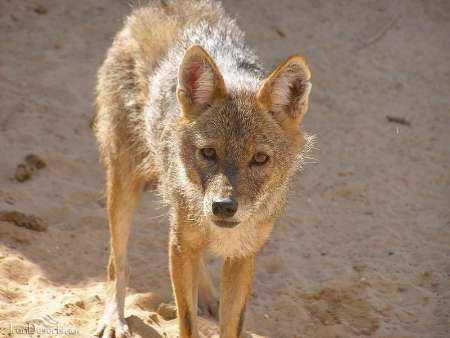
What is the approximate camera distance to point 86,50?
10453 mm

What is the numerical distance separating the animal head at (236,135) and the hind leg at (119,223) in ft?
4.00

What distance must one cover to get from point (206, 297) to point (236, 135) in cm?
223

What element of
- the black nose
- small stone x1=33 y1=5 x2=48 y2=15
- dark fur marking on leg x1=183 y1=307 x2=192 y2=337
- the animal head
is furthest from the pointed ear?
small stone x1=33 y1=5 x2=48 y2=15

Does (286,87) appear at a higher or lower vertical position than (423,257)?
higher

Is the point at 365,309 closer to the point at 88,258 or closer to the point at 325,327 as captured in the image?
the point at 325,327

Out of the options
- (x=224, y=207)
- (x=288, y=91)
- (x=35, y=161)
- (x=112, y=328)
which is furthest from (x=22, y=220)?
(x=288, y=91)

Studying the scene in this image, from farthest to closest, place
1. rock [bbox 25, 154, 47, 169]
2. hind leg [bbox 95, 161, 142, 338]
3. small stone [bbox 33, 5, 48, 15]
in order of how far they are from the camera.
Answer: small stone [bbox 33, 5, 48, 15], rock [bbox 25, 154, 47, 169], hind leg [bbox 95, 161, 142, 338]

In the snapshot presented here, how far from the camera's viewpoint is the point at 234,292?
18.7ft

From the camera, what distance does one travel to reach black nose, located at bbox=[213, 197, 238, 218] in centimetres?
487

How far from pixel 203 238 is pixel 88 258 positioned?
6.69 feet

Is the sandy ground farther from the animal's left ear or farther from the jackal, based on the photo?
the animal's left ear

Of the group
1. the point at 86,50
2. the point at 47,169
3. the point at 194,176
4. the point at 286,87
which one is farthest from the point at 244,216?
the point at 86,50

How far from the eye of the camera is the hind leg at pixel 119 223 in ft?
21.1

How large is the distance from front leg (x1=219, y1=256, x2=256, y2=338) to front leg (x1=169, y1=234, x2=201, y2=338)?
303 mm
